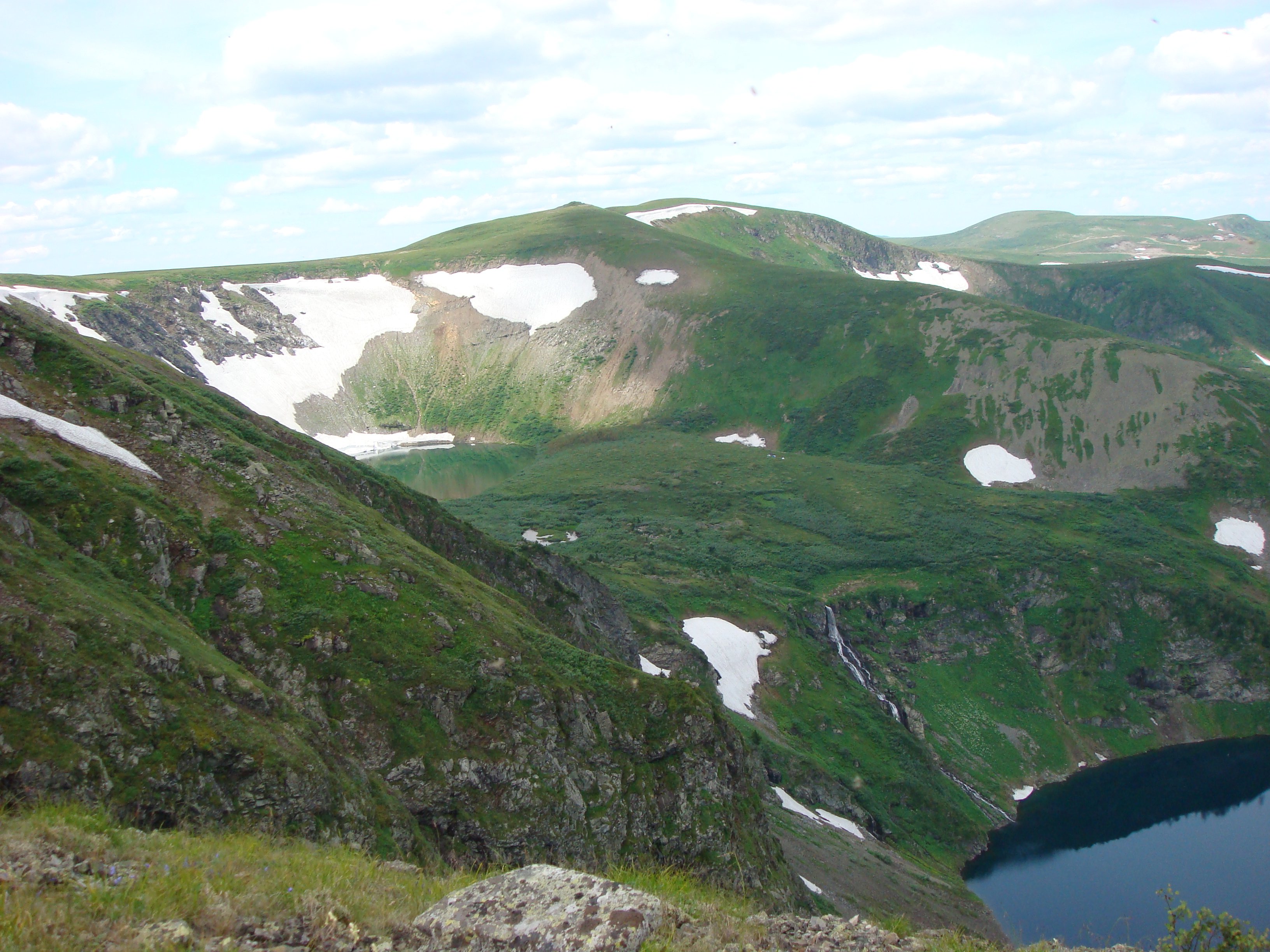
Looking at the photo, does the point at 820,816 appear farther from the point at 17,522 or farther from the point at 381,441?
the point at 381,441

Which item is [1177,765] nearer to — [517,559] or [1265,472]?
[1265,472]

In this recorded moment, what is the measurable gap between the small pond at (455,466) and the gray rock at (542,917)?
379ft

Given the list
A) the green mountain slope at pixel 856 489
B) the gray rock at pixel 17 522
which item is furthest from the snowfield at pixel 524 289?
the gray rock at pixel 17 522

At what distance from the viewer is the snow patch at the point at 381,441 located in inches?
6186

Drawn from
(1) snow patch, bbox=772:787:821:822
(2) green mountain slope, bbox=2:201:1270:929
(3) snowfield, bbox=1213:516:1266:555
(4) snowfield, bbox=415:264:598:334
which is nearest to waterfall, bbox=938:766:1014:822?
(2) green mountain slope, bbox=2:201:1270:929

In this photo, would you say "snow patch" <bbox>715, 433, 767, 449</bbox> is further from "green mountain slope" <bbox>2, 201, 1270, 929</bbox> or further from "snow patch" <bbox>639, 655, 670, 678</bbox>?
"snow patch" <bbox>639, 655, 670, 678</bbox>

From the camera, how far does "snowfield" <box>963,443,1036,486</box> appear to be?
118 m

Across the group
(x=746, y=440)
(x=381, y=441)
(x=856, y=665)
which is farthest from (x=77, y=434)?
(x=381, y=441)

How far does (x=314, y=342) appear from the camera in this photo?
561 ft

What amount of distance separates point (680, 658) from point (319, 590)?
110 feet

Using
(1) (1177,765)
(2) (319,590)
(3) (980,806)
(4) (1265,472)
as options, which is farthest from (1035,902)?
(4) (1265,472)

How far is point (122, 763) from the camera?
15.2 metres

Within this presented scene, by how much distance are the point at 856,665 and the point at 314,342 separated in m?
133

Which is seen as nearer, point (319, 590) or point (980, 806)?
point (319, 590)
